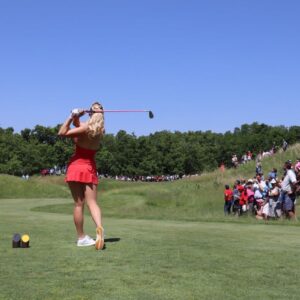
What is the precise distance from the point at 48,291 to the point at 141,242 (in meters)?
3.22

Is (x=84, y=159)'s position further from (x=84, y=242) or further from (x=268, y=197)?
(x=268, y=197)

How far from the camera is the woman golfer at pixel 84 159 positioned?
754cm

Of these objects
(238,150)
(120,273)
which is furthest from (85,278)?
(238,150)

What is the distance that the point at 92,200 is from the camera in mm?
7766

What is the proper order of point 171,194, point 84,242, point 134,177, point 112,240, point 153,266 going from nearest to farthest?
point 153,266 → point 84,242 → point 112,240 → point 171,194 → point 134,177

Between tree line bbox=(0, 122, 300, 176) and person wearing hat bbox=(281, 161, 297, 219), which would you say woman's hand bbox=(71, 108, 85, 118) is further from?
tree line bbox=(0, 122, 300, 176)

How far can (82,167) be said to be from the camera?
25.1ft

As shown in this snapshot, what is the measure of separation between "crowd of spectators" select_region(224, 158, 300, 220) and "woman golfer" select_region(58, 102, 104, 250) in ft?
34.8

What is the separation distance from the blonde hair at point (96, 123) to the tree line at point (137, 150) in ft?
306

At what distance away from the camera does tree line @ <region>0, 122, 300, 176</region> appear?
10238 cm

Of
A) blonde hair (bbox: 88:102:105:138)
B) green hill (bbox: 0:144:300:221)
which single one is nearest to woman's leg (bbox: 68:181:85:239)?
blonde hair (bbox: 88:102:105:138)

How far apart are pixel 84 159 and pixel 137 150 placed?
10806 centimetres

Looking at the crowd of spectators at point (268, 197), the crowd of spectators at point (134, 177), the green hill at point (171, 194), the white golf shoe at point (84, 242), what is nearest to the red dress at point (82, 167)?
the white golf shoe at point (84, 242)

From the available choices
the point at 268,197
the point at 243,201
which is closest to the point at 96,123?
the point at 268,197
